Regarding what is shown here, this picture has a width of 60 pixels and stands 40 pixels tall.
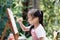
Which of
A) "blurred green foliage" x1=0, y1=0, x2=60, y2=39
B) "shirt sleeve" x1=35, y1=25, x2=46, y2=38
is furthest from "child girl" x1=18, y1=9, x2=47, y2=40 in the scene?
"blurred green foliage" x1=0, y1=0, x2=60, y2=39

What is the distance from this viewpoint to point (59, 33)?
3334 millimetres

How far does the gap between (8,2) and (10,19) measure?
1268mm

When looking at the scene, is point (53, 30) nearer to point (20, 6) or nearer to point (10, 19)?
point (20, 6)

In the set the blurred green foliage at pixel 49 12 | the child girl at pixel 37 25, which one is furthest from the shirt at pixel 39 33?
the blurred green foliage at pixel 49 12

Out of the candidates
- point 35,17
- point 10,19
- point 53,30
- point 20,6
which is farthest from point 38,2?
point 10,19

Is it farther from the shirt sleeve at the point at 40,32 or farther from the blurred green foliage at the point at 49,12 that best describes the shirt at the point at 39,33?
the blurred green foliage at the point at 49,12

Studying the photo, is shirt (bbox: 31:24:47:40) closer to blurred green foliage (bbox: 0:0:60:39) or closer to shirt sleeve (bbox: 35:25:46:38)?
shirt sleeve (bbox: 35:25:46:38)

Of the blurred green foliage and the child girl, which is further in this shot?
the blurred green foliage

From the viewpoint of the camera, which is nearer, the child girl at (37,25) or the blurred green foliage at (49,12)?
the child girl at (37,25)

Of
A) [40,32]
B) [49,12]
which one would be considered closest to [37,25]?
[40,32]

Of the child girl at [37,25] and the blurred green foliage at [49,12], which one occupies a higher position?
the child girl at [37,25]

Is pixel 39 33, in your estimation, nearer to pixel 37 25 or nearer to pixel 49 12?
pixel 37 25

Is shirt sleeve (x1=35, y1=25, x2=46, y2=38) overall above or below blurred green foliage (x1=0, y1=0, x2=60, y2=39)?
above

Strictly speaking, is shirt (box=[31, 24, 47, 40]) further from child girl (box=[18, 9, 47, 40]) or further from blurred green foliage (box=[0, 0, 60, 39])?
blurred green foliage (box=[0, 0, 60, 39])
